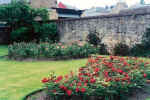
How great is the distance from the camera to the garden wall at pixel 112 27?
32.6ft

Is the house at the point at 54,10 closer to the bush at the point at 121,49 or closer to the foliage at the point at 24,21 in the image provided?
the foliage at the point at 24,21

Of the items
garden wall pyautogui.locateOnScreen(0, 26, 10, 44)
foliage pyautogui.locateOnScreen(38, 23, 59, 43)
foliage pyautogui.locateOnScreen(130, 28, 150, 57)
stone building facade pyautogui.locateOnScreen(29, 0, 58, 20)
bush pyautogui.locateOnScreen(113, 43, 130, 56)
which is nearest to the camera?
foliage pyautogui.locateOnScreen(130, 28, 150, 57)

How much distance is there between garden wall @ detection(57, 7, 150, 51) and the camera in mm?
9945

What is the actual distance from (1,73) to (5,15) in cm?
902

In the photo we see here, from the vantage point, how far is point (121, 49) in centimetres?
1026

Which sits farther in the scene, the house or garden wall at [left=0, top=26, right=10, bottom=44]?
the house

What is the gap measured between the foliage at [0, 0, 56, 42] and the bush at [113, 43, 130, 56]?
5350 mm

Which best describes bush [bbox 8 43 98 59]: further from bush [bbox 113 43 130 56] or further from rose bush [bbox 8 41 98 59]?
bush [bbox 113 43 130 56]

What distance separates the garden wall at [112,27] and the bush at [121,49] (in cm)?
30

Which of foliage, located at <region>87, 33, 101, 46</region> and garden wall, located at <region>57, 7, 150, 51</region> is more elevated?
garden wall, located at <region>57, 7, 150, 51</region>

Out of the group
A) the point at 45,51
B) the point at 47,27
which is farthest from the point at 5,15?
the point at 45,51

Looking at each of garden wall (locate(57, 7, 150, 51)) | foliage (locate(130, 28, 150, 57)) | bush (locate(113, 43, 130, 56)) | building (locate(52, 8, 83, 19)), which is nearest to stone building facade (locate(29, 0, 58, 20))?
building (locate(52, 8, 83, 19))

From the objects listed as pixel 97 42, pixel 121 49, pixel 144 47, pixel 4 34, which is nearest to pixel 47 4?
pixel 4 34

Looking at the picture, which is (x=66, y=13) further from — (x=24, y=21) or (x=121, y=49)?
(x=121, y=49)
